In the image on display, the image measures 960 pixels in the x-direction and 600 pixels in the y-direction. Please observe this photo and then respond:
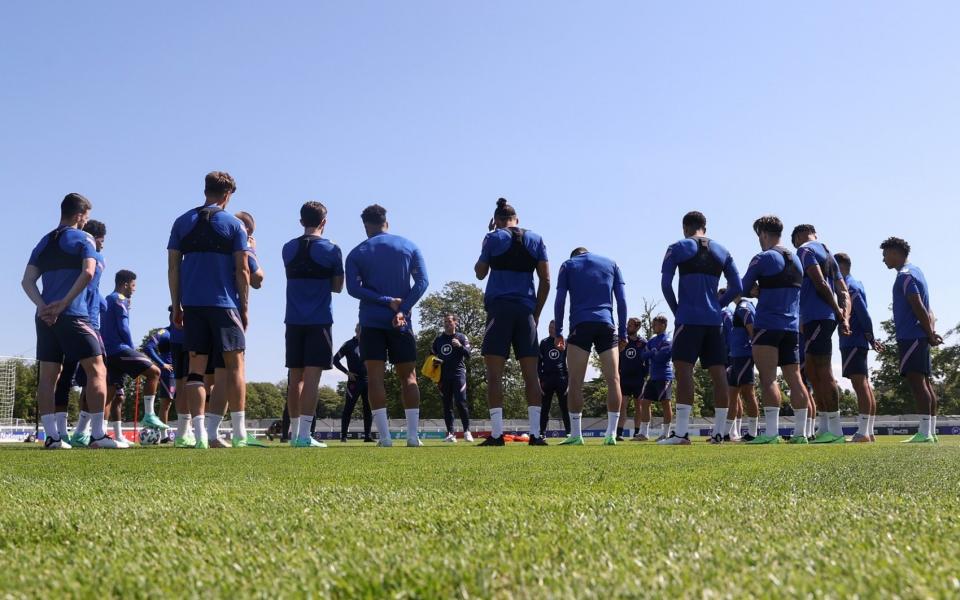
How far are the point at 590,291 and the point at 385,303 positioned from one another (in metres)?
2.40

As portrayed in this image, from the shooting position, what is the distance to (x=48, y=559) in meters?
1.75

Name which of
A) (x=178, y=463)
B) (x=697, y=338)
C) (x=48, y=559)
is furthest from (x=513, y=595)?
(x=697, y=338)

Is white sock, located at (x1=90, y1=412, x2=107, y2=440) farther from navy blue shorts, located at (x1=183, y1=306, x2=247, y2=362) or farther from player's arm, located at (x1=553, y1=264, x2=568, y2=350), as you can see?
player's arm, located at (x1=553, y1=264, x2=568, y2=350)

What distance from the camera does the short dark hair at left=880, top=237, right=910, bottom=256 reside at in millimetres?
10852

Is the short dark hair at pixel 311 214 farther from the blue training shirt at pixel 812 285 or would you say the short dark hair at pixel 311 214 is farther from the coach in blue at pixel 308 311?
the blue training shirt at pixel 812 285

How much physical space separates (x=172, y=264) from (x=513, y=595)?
702 cm

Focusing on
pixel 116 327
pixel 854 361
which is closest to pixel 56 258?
pixel 116 327

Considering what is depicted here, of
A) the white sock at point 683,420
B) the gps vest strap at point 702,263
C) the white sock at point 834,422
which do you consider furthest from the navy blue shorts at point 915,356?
the white sock at point 683,420

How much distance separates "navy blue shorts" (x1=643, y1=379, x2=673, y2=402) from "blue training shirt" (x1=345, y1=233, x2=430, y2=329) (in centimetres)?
839

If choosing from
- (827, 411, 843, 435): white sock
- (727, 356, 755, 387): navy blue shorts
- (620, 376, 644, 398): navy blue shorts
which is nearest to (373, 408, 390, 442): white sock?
(827, 411, 843, 435): white sock

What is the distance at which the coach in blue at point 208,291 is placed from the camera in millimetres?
7637

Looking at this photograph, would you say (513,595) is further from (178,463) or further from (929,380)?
(929,380)

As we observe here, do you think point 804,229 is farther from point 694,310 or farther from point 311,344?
point 311,344

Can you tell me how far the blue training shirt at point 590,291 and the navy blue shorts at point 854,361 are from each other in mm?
3549
